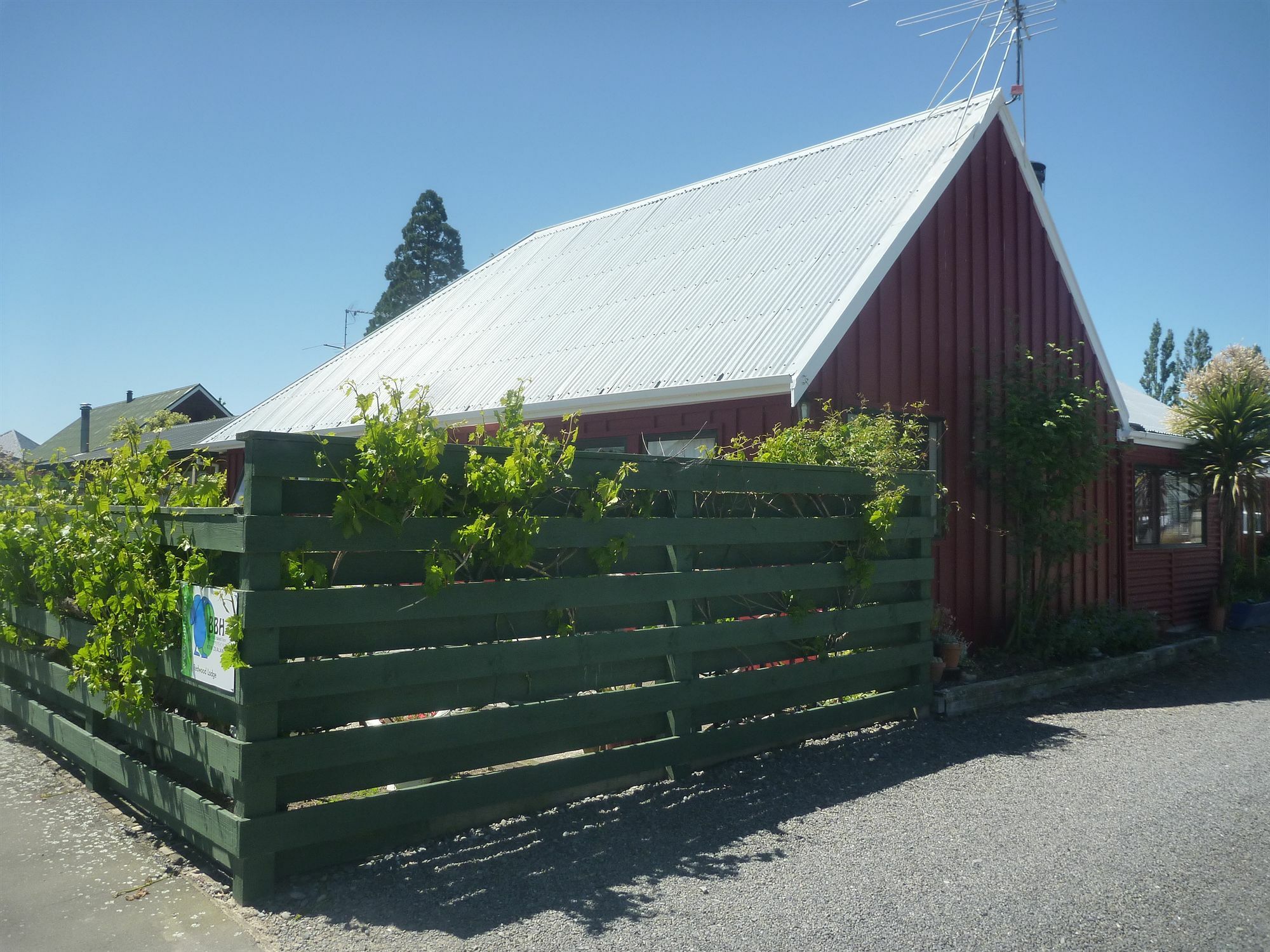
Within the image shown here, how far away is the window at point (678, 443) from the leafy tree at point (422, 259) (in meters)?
40.0

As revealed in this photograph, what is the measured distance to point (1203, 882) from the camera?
4.20 meters

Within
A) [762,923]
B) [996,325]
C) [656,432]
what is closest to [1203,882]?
[762,923]

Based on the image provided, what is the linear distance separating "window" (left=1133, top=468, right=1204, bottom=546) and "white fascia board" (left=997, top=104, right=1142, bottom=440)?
5.04 ft

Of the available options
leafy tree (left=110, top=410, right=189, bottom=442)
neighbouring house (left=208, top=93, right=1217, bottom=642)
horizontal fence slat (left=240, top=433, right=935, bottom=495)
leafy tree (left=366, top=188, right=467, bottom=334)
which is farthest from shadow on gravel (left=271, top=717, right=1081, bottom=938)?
leafy tree (left=366, top=188, right=467, bottom=334)

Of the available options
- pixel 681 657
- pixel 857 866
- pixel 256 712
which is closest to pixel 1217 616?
pixel 681 657

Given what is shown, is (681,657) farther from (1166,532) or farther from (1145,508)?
(1166,532)

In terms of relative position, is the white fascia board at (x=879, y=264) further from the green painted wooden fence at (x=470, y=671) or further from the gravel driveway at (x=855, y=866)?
the gravel driveway at (x=855, y=866)

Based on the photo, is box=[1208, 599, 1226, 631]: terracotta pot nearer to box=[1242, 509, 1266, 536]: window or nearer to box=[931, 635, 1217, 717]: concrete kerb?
box=[1242, 509, 1266, 536]: window

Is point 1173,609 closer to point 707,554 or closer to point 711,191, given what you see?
point 711,191

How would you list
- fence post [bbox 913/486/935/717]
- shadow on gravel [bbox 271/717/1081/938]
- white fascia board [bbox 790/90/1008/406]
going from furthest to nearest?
1. white fascia board [bbox 790/90/1008/406]
2. fence post [bbox 913/486/935/717]
3. shadow on gravel [bbox 271/717/1081/938]

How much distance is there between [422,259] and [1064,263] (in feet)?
132

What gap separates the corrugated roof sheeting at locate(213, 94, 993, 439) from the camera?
363 inches

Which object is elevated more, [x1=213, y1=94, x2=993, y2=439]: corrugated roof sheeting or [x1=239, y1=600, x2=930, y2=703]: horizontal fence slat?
[x1=213, y1=94, x2=993, y2=439]: corrugated roof sheeting

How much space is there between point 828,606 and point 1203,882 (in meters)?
2.85
